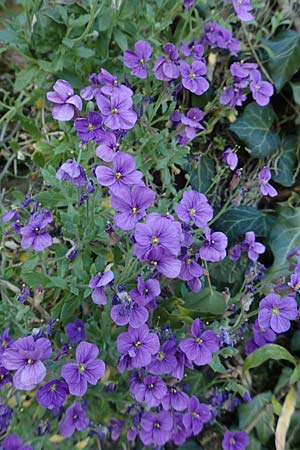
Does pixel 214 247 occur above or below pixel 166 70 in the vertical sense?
below

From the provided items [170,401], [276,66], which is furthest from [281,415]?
[276,66]

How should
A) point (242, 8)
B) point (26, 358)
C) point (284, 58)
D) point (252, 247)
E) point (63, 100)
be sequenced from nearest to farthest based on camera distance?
1. point (26, 358)
2. point (63, 100)
3. point (252, 247)
4. point (242, 8)
5. point (284, 58)

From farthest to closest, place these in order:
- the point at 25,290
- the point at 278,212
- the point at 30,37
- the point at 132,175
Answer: the point at 278,212, the point at 30,37, the point at 25,290, the point at 132,175

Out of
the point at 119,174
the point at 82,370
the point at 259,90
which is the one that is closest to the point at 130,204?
the point at 119,174

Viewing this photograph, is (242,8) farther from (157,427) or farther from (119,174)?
(157,427)

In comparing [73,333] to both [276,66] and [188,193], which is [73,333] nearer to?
[188,193]
